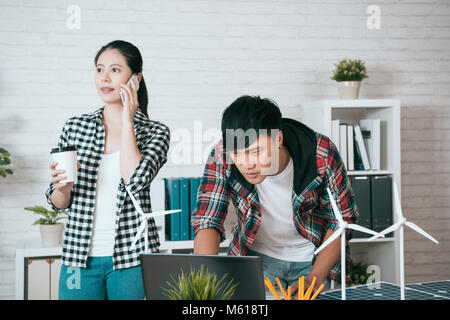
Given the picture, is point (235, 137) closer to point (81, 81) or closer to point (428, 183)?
point (81, 81)

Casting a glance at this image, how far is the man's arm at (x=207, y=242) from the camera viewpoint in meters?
1.70

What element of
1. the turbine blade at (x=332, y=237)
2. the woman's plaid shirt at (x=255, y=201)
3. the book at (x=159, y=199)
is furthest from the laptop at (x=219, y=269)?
the book at (x=159, y=199)

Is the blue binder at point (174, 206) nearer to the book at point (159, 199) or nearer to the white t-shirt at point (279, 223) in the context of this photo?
the book at point (159, 199)

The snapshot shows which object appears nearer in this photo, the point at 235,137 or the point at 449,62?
the point at 235,137

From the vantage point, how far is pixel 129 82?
1710mm

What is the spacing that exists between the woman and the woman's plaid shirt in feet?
0.71

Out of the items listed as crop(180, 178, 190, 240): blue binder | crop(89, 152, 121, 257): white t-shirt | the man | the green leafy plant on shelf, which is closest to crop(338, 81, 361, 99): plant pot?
the green leafy plant on shelf

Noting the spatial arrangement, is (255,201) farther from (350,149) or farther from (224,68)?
(224,68)

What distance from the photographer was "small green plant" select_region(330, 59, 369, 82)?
299 cm

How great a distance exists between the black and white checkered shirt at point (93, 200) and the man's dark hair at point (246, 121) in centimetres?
29

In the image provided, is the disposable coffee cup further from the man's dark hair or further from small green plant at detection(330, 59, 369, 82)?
small green plant at detection(330, 59, 369, 82)

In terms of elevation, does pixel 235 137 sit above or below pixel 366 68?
below

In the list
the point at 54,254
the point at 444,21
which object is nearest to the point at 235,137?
the point at 54,254

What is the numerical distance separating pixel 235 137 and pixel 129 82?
1.46 feet
